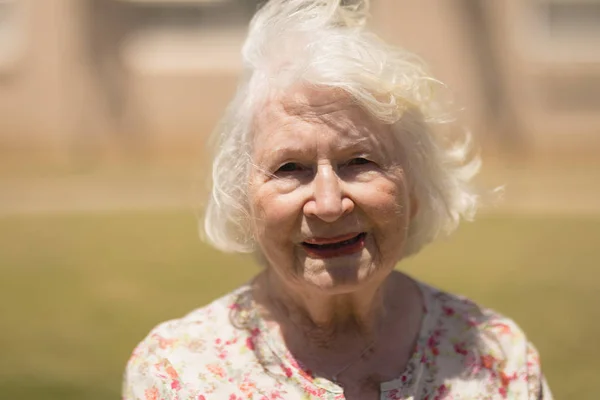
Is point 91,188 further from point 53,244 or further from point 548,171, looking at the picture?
point 548,171

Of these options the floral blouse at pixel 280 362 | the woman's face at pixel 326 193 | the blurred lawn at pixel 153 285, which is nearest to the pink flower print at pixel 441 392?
the floral blouse at pixel 280 362

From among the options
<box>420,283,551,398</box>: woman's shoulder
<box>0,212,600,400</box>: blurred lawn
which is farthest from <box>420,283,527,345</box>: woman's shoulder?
<box>0,212,600,400</box>: blurred lawn

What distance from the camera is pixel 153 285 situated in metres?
4.85

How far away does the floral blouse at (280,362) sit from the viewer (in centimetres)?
202

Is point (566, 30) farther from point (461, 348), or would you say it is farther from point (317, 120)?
point (317, 120)

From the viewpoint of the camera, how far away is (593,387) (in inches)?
145

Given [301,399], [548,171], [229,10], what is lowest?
[301,399]

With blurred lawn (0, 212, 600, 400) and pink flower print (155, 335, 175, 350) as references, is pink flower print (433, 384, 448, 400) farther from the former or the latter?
blurred lawn (0, 212, 600, 400)

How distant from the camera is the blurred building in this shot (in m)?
9.50

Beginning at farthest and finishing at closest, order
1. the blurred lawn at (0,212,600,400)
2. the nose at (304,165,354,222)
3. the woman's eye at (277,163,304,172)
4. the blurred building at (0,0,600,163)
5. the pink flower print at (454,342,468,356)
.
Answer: the blurred building at (0,0,600,163)
the blurred lawn at (0,212,600,400)
the pink flower print at (454,342,468,356)
the woman's eye at (277,163,304,172)
the nose at (304,165,354,222)

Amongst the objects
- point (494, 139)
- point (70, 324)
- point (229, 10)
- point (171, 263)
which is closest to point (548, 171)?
point (494, 139)

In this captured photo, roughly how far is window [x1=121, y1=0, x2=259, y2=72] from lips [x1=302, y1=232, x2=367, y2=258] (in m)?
8.18

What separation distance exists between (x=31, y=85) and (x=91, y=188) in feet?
9.00

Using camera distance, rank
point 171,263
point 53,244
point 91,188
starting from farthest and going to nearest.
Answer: point 91,188 < point 53,244 < point 171,263
